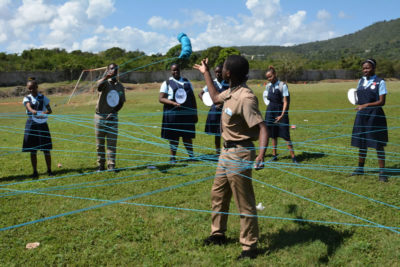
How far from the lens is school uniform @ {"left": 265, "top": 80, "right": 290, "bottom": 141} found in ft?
22.6

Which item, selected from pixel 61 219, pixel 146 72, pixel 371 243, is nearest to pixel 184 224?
pixel 61 219

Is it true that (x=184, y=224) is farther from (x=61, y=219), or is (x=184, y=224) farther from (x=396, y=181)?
(x=396, y=181)

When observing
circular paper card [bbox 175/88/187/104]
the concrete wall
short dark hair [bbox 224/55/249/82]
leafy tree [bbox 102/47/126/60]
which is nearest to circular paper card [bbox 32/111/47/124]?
circular paper card [bbox 175/88/187/104]

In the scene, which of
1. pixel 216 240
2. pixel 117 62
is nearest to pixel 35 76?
pixel 117 62

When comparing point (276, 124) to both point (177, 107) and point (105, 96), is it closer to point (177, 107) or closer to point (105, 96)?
point (177, 107)

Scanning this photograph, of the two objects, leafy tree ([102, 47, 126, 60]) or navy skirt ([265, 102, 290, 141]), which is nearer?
navy skirt ([265, 102, 290, 141])

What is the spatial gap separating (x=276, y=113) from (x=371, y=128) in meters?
1.97

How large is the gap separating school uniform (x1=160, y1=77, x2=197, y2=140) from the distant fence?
28.5 m

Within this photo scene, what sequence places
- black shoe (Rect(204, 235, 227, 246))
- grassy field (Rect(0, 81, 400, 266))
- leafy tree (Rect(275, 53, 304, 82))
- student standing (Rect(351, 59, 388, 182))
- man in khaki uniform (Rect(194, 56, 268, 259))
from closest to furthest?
man in khaki uniform (Rect(194, 56, 268, 259)) < grassy field (Rect(0, 81, 400, 266)) < black shoe (Rect(204, 235, 227, 246)) < student standing (Rect(351, 59, 388, 182)) < leafy tree (Rect(275, 53, 304, 82))

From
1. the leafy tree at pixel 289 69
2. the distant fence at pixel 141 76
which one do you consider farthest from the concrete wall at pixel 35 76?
the leafy tree at pixel 289 69

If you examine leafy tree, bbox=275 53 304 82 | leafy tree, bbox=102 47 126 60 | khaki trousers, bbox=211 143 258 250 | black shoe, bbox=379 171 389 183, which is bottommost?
black shoe, bbox=379 171 389 183

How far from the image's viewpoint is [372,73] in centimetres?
565

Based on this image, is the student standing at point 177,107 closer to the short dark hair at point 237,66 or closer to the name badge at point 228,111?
the name badge at point 228,111

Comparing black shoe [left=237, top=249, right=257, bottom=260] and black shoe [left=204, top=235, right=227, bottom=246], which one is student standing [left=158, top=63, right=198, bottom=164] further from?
black shoe [left=237, top=249, right=257, bottom=260]
